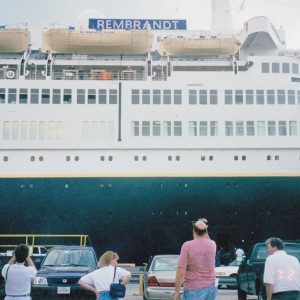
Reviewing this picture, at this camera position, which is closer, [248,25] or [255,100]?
[255,100]

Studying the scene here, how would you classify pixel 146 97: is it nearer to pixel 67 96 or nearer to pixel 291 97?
pixel 67 96

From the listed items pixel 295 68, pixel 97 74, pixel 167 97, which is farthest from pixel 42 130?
pixel 295 68

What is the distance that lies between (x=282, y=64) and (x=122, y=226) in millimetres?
10712

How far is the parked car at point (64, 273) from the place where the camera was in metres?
11.1

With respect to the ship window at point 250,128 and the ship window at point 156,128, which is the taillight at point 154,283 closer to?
the ship window at point 156,128

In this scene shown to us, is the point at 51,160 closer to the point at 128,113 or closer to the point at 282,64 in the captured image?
the point at 128,113

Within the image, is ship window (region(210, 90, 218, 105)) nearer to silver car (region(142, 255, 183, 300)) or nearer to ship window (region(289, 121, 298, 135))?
ship window (region(289, 121, 298, 135))

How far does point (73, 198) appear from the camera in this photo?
2461 centimetres

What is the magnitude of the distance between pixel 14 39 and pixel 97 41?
3.99 m

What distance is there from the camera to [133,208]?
80.7 feet

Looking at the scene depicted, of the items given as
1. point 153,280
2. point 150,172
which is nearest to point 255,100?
point 150,172

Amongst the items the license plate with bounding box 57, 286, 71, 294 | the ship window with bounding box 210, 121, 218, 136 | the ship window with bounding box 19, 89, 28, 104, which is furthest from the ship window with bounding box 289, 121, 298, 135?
the license plate with bounding box 57, 286, 71, 294

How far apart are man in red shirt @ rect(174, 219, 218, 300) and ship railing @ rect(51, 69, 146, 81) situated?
67.5 feet

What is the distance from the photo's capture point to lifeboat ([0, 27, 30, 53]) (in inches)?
1052
